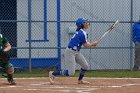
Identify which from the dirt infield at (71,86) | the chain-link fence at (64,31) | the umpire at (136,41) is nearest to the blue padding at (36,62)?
the chain-link fence at (64,31)

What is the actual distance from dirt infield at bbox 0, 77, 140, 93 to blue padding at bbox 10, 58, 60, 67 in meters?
3.27

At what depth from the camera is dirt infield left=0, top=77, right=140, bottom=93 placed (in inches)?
470

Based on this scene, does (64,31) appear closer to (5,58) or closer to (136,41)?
(136,41)

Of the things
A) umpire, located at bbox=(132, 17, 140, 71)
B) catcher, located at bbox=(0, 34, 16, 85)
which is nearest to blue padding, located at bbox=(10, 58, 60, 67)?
umpire, located at bbox=(132, 17, 140, 71)

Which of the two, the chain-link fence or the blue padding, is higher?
the chain-link fence

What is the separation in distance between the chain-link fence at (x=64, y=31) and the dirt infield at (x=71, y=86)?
3.39 metres

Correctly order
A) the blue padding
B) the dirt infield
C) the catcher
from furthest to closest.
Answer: the blue padding → the catcher → the dirt infield

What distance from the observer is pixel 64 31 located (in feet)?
62.1

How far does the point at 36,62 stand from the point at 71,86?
5.95 metres

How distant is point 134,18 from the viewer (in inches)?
759

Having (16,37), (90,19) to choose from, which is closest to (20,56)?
(16,37)

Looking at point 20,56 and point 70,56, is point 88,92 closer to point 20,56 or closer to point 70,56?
point 70,56

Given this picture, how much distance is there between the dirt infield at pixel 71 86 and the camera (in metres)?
11.9

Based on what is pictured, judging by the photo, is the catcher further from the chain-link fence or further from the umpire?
the umpire
